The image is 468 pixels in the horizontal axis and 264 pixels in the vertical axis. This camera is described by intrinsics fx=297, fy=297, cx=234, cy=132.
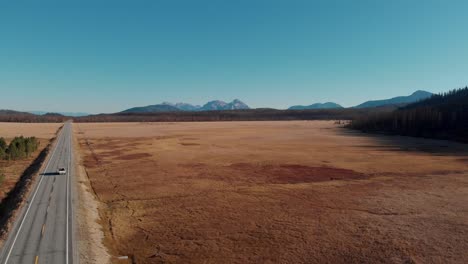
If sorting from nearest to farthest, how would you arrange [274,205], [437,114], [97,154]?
1. [274,205]
2. [97,154]
3. [437,114]

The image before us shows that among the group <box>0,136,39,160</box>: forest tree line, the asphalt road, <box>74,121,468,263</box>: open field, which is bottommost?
<box>74,121,468,263</box>: open field

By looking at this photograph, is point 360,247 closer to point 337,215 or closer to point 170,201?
point 337,215

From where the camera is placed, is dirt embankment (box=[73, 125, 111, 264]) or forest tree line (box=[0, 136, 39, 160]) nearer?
dirt embankment (box=[73, 125, 111, 264])

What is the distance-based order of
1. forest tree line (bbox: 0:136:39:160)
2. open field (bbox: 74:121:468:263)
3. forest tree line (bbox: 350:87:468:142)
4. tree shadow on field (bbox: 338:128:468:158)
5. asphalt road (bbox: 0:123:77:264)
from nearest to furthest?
asphalt road (bbox: 0:123:77:264) < open field (bbox: 74:121:468:263) < forest tree line (bbox: 0:136:39:160) < tree shadow on field (bbox: 338:128:468:158) < forest tree line (bbox: 350:87:468:142)

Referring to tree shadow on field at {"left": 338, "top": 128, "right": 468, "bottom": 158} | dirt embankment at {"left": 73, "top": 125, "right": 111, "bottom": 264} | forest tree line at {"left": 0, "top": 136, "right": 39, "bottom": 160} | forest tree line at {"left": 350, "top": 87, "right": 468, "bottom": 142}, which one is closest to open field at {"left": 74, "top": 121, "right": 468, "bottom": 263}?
dirt embankment at {"left": 73, "top": 125, "right": 111, "bottom": 264}

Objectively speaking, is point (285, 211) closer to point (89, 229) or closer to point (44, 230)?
point (89, 229)

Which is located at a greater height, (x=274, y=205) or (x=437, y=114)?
(x=437, y=114)

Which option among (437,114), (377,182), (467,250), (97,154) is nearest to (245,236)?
(467,250)

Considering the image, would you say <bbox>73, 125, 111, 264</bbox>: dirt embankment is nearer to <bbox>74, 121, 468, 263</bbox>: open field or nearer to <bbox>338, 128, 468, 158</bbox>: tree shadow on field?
<bbox>74, 121, 468, 263</bbox>: open field
